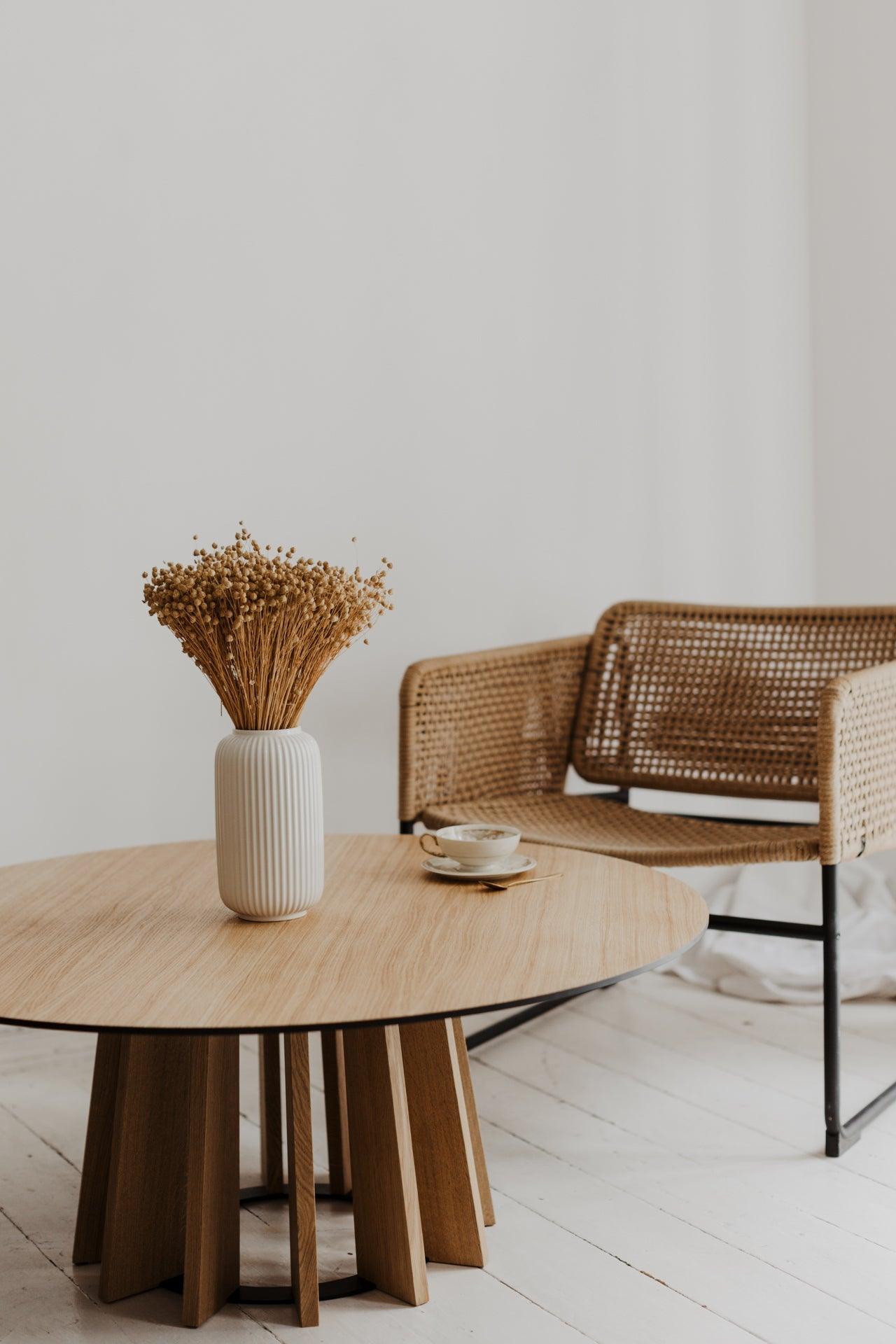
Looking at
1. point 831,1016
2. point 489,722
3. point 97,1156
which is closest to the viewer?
point 97,1156

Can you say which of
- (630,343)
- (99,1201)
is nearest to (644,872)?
(99,1201)

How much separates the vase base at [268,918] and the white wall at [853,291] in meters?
2.12

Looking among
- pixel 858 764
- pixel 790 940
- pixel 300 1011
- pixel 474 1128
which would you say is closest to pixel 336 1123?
pixel 474 1128

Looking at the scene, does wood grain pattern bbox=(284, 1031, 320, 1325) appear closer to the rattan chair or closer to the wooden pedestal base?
the wooden pedestal base

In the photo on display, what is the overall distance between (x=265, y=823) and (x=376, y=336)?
147 cm

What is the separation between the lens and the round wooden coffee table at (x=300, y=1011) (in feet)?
4.34

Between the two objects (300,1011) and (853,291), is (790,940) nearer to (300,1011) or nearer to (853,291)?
(853,291)

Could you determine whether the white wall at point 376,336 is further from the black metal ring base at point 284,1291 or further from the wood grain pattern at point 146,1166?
the black metal ring base at point 284,1291

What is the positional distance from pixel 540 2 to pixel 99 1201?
8.03ft

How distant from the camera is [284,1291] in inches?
64.3

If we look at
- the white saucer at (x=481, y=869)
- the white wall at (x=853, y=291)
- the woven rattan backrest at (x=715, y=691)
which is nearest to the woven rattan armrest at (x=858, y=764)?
the woven rattan backrest at (x=715, y=691)

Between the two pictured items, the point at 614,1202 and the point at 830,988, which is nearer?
the point at 614,1202

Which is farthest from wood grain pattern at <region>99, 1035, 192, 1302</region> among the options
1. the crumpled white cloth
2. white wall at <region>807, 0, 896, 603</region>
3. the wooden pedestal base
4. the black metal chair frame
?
white wall at <region>807, 0, 896, 603</region>

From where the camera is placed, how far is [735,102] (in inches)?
131
